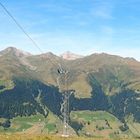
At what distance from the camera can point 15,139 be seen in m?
32.3

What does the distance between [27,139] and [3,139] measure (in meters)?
3.34

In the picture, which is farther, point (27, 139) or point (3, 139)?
point (27, 139)

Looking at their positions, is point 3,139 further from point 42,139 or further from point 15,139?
point 42,139

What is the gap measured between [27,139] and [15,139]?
1492mm

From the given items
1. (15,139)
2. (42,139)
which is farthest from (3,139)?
(42,139)

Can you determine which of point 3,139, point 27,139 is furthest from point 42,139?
point 3,139

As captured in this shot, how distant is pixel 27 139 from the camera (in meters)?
33.4

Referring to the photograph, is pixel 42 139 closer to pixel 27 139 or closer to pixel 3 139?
pixel 27 139

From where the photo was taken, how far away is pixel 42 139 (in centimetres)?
3478

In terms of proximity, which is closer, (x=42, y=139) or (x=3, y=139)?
(x=3, y=139)

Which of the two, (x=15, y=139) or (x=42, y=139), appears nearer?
(x=15, y=139)

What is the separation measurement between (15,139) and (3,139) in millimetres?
1885

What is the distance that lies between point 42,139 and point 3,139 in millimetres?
5261
